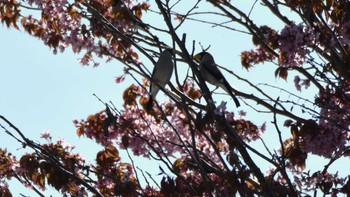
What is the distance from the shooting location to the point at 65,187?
455cm

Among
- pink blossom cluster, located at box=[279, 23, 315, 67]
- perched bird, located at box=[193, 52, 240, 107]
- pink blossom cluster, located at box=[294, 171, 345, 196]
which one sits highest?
perched bird, located at box=[193, 52, 240, 107]

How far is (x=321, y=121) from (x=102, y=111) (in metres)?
2.58

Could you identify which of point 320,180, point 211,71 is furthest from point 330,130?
point 211,71

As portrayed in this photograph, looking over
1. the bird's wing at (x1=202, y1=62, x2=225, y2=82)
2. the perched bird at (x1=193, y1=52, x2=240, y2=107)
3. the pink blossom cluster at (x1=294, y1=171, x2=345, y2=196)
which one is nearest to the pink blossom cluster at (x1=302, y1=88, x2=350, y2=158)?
the pink blossom cluster at (x1=294, y1=171, x2=345, y2=196)

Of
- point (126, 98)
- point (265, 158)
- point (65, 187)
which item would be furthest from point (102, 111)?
point (265, 158)

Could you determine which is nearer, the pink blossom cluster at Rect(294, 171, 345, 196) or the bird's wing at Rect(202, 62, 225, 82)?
the pink blossom cluster at Rect(294, 171, 345, 196)

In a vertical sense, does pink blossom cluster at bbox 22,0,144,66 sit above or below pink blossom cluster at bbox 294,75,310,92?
above

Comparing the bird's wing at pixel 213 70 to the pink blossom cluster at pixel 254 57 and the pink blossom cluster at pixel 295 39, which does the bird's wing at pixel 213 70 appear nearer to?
the pink blossom cluster at pixel 254 57

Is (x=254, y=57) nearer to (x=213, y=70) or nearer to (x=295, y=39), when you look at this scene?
(x=213, y=70)

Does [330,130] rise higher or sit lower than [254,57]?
lower

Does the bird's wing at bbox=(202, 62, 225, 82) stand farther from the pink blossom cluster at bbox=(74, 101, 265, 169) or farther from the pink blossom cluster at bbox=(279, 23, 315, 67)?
the pink blossom cluster at bbox=(279, 23, 315, 67)

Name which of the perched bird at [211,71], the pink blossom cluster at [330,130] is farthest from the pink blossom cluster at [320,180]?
the perched bird at [211,71]

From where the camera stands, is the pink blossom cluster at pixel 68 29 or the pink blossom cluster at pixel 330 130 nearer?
the pink blossom cluster at pixel 330 130

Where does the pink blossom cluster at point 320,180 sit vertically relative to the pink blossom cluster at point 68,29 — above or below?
below
